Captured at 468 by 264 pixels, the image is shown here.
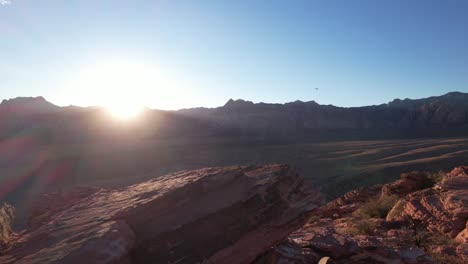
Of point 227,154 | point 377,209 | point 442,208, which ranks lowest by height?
point 227,154

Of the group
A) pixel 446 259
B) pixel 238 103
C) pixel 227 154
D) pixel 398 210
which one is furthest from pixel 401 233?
pixel 238 103

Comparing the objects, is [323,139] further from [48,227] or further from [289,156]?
[48,227]

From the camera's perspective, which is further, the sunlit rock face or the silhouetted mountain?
the silhouetted mountain

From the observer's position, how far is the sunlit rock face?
5266 millimetres

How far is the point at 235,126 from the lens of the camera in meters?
89.5

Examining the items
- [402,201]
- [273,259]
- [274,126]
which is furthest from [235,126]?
[273,259]

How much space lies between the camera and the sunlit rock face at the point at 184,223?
5266mm

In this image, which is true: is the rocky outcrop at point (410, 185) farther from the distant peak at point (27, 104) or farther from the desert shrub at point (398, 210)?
the distant peak at point (27, 104)

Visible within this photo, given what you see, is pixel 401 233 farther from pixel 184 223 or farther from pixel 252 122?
pixel 252 122

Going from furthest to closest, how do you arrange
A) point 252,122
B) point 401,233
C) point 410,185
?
point 252,122 < point 410,185 < point 401,233

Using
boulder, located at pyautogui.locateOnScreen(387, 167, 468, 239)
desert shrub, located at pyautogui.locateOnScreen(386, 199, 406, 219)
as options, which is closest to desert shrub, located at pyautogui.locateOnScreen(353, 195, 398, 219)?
desert shrub, located at pyautogui.locateOnScreen(386, 199, 406, 219)

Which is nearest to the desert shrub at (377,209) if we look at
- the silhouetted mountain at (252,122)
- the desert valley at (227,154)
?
the desert valley at (227,154)

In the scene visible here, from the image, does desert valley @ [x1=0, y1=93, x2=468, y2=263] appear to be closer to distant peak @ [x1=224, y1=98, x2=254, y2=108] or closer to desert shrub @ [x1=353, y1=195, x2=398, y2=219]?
desert shrub @ [x1=353, y1=195, x2=398, y2=219]

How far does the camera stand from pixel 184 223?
19.7ft
